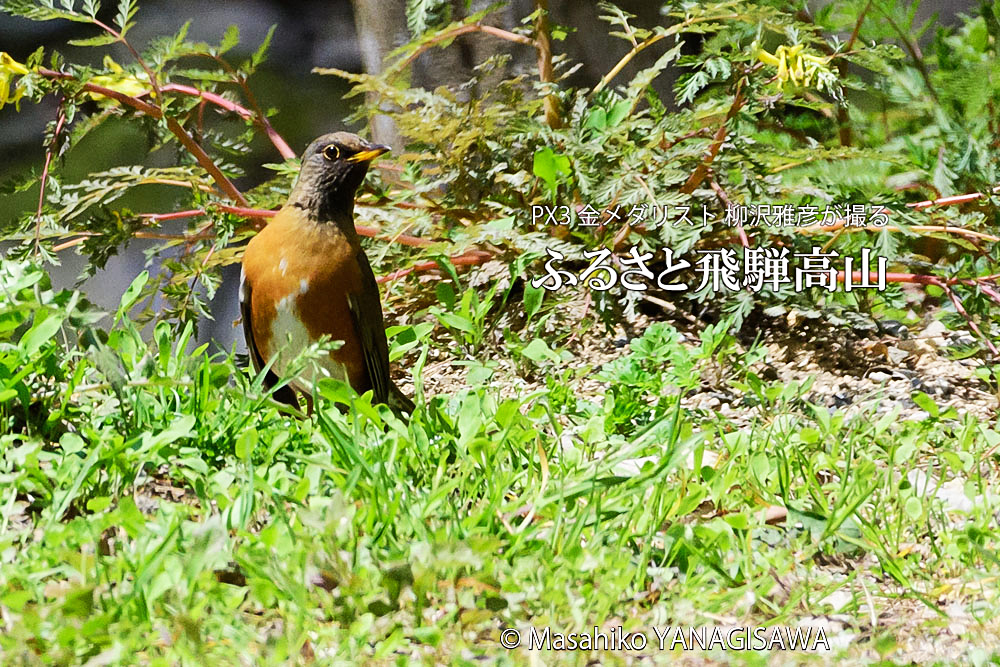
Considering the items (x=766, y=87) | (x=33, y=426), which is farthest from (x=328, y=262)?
(x=766, y=87)

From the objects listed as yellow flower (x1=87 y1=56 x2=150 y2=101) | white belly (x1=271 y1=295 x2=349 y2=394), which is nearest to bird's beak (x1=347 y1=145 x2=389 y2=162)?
white belly (x1=271 y1=295 x2=349 y2=394)

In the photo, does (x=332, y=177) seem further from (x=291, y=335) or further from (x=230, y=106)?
(x=230, y=106)

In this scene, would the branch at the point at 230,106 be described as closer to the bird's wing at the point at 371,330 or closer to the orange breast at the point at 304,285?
the orange breast at the point at 304,285

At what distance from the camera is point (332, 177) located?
2729 millimetres

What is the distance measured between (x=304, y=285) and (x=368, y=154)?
15.2 inches

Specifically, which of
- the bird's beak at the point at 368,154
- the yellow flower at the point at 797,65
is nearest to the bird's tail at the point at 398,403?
the bird's beak at the point at 368,154

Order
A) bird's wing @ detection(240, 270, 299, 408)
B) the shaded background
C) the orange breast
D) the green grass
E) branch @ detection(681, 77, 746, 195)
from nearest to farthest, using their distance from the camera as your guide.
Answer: the green grass < the orange breast < bird's wing @ detection(240, 270, 299, 408) < branch @ detection(681, 77, 746, 195) < the shaded background

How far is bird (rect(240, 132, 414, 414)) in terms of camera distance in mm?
2635

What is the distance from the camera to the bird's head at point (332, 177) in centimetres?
270

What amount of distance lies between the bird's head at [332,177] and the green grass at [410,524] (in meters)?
0.50

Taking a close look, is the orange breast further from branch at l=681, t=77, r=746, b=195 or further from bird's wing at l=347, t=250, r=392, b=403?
branch at l=681, t=77, r=746, b=195

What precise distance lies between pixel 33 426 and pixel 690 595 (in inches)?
54.3

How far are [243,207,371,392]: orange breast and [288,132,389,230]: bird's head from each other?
4cm

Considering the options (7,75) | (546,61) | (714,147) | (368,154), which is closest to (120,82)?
(7,75)
